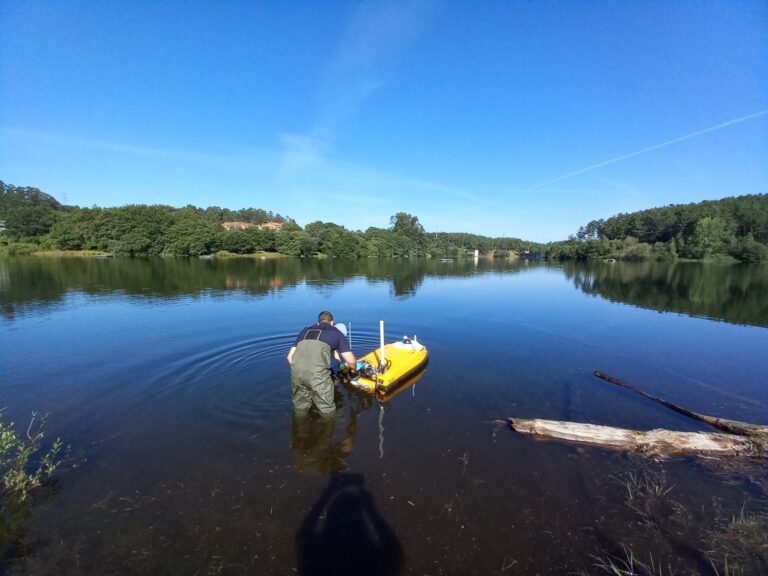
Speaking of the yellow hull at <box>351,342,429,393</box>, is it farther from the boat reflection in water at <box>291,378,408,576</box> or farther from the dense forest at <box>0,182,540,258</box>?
the dense forest at <box>0,182,540,258</box>

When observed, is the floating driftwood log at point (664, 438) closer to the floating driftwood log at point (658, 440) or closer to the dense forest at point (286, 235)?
the floating driftwood log at point (658, 440)

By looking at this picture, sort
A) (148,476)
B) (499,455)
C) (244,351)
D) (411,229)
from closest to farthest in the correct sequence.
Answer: (148,476) < (499,455) < (244,351) < (411,229)

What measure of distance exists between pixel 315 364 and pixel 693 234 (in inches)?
4956

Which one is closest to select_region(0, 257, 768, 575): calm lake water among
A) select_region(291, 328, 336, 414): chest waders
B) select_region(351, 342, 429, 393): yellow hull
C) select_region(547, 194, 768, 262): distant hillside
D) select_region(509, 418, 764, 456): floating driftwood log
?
select_region(509, 418, 764, 456): floating driftwood log

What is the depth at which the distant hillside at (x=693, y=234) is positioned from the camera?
8581 cm

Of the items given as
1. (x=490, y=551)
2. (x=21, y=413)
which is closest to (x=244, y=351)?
(x=21, y=413)

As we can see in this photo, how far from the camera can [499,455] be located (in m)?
6.20

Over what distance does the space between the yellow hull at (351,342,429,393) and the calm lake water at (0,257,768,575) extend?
425 mm

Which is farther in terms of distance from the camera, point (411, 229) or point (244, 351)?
point (411, 229)

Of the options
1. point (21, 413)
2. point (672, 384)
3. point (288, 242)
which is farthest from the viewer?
point (288, 242)

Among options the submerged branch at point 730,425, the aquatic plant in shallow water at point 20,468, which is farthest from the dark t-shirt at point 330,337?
the submerged branch at point 730,425

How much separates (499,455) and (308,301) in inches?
766

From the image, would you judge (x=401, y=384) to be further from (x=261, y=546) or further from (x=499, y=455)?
(x=261, y=546)

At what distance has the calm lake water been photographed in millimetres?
4160
